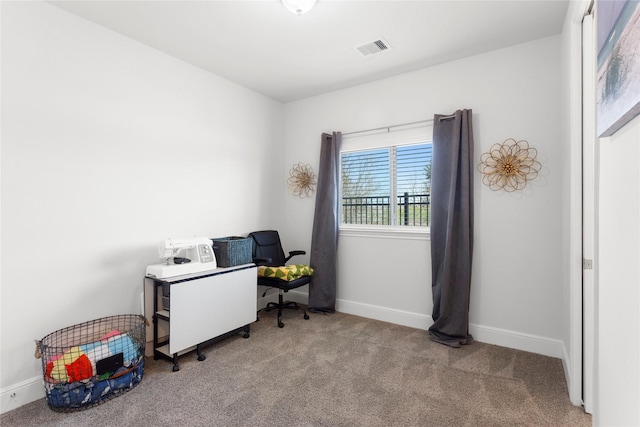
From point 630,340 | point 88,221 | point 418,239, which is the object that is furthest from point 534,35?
point 88,221

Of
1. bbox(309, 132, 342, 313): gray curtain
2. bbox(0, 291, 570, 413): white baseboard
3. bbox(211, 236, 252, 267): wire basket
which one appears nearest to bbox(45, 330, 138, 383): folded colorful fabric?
bbox(0, 291, 570, 413): white baseboard

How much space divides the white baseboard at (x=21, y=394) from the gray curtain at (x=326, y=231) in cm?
239

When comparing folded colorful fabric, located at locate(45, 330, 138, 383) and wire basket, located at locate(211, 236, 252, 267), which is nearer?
folded colorful fabric, located at locate(45, 330, 138, 383)

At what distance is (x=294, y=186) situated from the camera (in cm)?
407

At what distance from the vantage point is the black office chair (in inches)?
128

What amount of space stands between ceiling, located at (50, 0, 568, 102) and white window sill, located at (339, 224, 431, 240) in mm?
1678

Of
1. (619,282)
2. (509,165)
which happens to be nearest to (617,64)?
(619,282)

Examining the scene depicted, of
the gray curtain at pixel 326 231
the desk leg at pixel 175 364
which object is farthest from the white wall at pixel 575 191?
the desk leg at pixel 175 364

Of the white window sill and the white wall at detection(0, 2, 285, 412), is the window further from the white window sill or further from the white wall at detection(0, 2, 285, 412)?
the white wall at detection(0, 2, 285, 412)

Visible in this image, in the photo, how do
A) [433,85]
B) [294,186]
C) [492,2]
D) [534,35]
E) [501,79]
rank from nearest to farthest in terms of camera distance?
[492,2] → [534,35] → [501,79] → [433,85] → [294,186]

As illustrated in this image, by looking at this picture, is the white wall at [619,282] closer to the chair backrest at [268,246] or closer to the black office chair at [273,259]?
the black office chair at [273,259]

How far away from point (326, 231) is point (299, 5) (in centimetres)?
228

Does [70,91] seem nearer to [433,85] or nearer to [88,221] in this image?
[88,221]

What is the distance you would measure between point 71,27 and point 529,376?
4.23 metres
